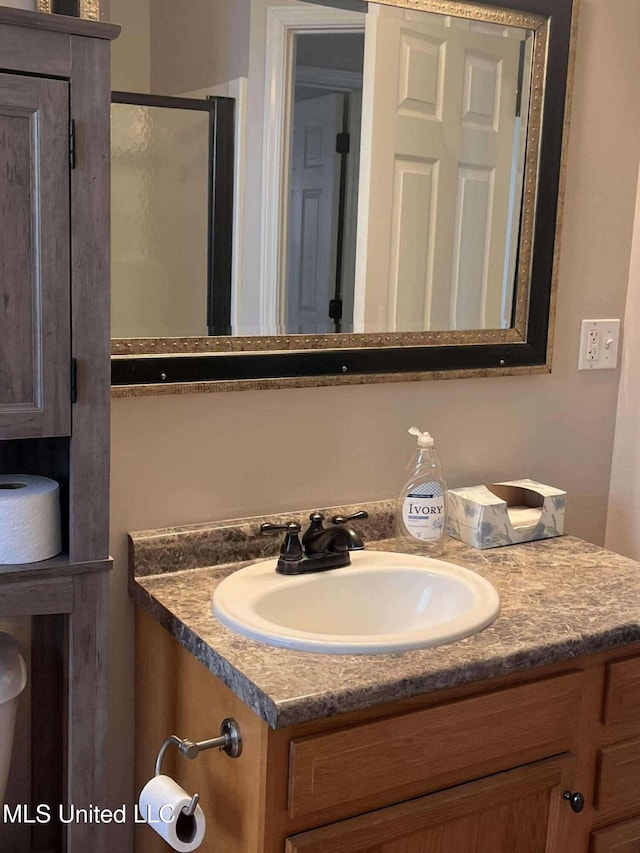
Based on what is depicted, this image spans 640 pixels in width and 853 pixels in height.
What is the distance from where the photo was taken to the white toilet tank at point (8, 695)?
1.42 m

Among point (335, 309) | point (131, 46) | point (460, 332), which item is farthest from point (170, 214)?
point (460, 332)

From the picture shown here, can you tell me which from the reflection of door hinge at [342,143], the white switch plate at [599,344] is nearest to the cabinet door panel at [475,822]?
the white switch plate at [599,344]

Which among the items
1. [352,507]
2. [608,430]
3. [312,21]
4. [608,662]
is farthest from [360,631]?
[312,21]

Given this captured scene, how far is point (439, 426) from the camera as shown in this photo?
199cm

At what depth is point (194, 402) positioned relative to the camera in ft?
5.59

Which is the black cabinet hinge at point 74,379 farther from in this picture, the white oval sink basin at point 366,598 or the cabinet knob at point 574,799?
the cabinet knob at point 574,799

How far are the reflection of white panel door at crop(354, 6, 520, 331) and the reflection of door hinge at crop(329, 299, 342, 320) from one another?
4 centimetres

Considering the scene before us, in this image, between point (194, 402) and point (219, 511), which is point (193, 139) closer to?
point (194, 402)

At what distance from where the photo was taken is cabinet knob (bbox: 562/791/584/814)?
5.14 feet

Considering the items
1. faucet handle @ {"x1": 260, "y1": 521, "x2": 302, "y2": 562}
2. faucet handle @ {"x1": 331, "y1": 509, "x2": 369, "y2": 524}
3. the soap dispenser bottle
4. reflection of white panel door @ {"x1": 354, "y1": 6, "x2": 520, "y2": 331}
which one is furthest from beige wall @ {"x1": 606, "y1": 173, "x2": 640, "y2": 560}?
faucet handle @ {"x1": 260, "y1": 521, "x2": 302, "y2": 562}

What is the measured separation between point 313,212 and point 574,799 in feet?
3.49

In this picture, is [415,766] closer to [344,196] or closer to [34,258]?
[34,258]

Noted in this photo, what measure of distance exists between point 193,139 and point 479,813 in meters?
1.14

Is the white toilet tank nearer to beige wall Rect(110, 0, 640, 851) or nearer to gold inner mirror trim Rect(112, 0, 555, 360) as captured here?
beige wall Rect(110, 0, 640, 851)
